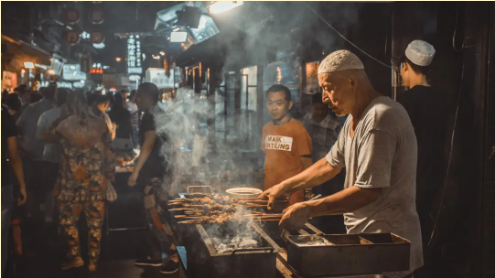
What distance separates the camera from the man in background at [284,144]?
5633 mm

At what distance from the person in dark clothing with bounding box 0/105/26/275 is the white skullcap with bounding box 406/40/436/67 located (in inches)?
190

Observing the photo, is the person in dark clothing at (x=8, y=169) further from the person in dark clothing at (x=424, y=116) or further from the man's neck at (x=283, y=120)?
the person in dark clothing at (x=424, y=116)

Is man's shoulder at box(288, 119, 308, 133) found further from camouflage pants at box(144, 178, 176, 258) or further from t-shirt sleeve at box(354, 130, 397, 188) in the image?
t-shirt sleeve at box(354, 130, 397, 188)

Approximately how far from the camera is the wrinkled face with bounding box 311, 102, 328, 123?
6.96m

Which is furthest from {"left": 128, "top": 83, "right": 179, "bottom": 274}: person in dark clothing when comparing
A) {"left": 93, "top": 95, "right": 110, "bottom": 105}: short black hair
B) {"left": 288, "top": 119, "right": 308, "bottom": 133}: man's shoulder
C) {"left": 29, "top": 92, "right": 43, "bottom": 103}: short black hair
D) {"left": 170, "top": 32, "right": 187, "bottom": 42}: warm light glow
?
{"left": 170, "top": 32, "right": 187, "bottom": 42}: warm light glow

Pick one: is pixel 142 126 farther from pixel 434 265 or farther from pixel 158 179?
pixel 434 265

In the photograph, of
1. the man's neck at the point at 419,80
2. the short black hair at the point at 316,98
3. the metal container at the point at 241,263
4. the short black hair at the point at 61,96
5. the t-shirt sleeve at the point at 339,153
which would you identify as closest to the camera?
the metal container at the point at 241,263

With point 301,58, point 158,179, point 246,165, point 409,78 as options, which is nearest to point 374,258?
point 409,78

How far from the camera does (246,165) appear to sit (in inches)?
354

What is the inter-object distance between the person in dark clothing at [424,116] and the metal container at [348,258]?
2370 mm

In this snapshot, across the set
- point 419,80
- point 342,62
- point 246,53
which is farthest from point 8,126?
point 246,53

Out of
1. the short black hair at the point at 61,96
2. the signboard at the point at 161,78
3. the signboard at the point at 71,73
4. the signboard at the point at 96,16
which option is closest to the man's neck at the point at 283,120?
the short black hair at the point at 61,96

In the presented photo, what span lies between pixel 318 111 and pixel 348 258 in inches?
184

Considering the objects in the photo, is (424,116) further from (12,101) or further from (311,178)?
(12,101)
